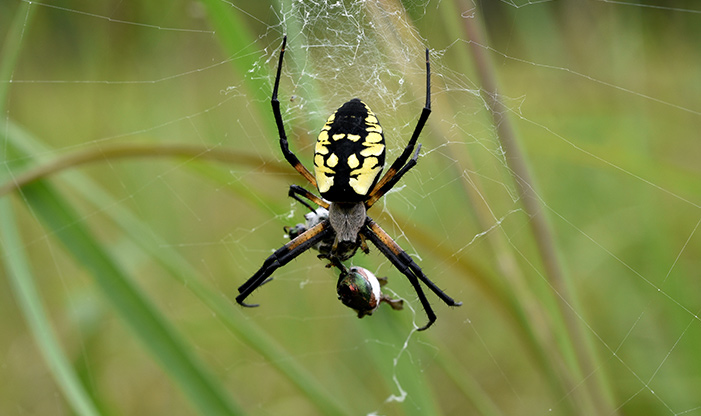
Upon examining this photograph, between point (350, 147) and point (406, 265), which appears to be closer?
point (350, 147)

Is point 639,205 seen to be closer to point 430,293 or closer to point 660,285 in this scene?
point 660,285

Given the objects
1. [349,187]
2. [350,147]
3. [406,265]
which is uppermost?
[350,147]

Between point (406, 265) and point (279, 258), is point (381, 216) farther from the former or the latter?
point (279, 258)

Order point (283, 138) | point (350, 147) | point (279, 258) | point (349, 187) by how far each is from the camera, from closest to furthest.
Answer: point (350, 147), point (349, 187), point (283, 138), point (279, 258)

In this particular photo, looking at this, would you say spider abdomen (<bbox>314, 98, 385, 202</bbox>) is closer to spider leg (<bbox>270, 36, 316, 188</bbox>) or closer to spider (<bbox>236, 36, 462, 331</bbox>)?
spider (<bbox>236, 36, 462, 331</bbox>)

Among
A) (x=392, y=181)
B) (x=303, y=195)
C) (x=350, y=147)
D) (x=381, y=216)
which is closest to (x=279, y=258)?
(x=303, y=195)

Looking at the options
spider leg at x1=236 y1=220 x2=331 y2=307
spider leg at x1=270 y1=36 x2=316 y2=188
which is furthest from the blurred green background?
spider leg at x1=236 y1=220 x2=331 y2=307
